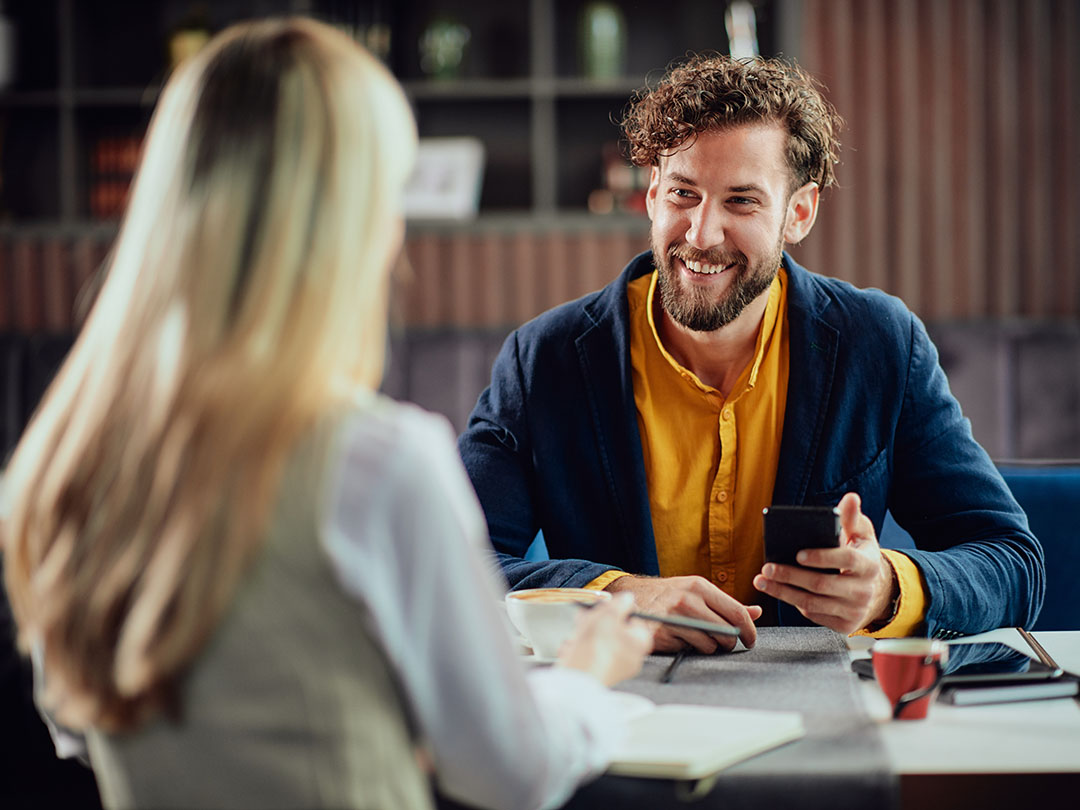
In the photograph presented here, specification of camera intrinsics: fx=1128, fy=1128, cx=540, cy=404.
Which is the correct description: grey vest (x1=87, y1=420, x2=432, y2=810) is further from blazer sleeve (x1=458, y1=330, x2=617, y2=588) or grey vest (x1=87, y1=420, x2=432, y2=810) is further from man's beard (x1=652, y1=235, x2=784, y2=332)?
man's beard (x1=652, y1=235, x2=784, y2=332)

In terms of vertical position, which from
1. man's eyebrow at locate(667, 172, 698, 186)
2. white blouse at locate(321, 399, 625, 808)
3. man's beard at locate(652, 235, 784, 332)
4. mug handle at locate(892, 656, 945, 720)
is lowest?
mug handle at locate(892, 656, 945, 720)

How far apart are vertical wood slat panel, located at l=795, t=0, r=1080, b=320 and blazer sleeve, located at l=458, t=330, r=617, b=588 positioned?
200 cm

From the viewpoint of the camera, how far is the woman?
27.0 inches

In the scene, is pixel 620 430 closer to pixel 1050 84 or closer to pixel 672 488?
pixel 672 488

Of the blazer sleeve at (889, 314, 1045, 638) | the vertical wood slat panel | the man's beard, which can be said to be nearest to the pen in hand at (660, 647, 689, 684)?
the blazer sleeve at (889, 314, 1045, 638)

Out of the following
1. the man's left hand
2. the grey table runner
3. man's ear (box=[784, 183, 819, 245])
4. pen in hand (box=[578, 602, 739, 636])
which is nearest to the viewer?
the grey table runner

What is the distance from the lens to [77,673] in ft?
2.38

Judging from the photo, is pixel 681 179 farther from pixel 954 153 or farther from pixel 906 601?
pixel 954 153

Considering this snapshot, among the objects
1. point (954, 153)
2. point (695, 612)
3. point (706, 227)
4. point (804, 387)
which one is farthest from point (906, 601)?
point (954, 153)

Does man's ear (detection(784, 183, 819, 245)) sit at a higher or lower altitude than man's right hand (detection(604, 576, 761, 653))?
higher

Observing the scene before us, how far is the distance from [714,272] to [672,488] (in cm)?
33

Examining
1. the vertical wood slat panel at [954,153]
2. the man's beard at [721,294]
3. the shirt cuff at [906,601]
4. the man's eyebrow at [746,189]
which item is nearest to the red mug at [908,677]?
the shirt cuff at [906,601]

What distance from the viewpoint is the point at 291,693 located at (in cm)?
69

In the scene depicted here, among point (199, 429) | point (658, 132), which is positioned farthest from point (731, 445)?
point (199, 429)
